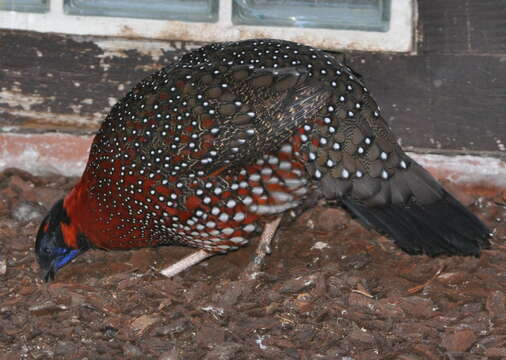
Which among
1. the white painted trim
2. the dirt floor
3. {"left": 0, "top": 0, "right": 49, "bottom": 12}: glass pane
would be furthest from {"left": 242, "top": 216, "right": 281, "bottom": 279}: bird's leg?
{"left": 0, "top": 0, "right": 49, "bottom": 12}: glass pane

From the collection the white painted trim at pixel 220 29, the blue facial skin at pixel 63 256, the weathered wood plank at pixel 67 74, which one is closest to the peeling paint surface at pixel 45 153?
the weathered wood plank at pixel 67 74

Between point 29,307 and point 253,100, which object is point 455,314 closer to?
point 253,100

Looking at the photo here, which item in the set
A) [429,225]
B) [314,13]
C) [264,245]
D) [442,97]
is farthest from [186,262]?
[442,97]

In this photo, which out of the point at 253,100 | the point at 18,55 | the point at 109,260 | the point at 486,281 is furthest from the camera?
the point at 18,55

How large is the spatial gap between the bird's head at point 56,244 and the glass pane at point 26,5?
1059mm

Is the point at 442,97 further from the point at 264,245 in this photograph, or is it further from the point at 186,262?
the point at 186,262

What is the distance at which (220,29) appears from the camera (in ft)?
14.2

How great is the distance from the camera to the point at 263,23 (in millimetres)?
4328

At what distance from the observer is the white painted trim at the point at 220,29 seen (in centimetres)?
426

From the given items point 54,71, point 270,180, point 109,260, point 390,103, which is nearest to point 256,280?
point 270,180

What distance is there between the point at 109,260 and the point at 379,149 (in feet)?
4.66

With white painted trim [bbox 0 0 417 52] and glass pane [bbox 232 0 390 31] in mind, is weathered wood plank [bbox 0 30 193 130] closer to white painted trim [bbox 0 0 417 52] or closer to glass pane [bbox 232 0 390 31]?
white painted trim [bbox 0 0 417 52]

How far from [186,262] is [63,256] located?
0.56m

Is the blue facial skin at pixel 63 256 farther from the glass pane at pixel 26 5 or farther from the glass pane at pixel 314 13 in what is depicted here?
the glass pane at pixel 314 13
